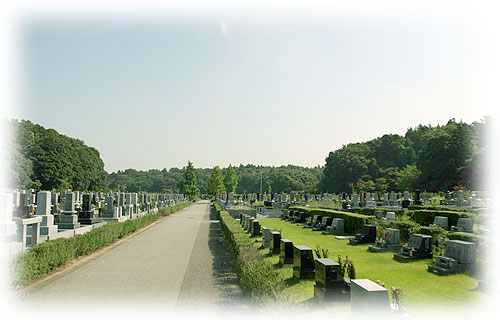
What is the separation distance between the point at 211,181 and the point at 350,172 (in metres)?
35.3

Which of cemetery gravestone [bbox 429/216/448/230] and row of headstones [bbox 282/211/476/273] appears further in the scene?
cemetery gravestone [bbox 429/216/448/230]

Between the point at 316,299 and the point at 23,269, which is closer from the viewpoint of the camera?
the point at 316,299

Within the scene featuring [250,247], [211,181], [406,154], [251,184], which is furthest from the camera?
[251,184]

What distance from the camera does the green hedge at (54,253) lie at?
8.53m

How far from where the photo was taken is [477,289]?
7.71m

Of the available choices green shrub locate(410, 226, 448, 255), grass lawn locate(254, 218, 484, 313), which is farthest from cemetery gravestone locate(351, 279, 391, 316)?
green shrub locate(410, 226, 448, 255)

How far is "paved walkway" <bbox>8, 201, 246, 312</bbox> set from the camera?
7.39 metres

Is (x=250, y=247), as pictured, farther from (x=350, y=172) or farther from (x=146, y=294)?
(x=350, y=172)

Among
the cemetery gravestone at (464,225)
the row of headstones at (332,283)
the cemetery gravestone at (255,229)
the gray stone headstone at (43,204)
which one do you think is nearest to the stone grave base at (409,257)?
the row of headstones at (332,283)

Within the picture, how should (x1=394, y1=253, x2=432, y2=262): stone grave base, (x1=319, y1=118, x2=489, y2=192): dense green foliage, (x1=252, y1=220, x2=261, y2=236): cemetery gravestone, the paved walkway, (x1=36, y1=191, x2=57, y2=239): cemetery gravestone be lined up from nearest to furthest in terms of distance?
the paved walkway, (x1=394, y1=253, x2=432, y2=262): stone grave base, (x1=36, y1=191, x2=57, y2=239): cemetery gravestone, (x1=252, y1=220, x2=261, y2=236): cemetery gravestone, (x1=319, y1=118, x2=489, y2=192): dense green foliage

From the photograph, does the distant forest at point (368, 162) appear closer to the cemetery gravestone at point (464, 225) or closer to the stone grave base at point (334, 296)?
the cemetery gravestone at point (464, 225)

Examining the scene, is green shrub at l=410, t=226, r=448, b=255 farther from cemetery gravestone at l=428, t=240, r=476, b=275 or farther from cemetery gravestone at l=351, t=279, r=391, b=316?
cemetery gravestone at l=351, t=279, r=391, b=316

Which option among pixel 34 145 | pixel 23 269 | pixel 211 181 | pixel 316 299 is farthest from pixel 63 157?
pixel 316 299

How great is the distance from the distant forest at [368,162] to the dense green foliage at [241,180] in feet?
52.5
